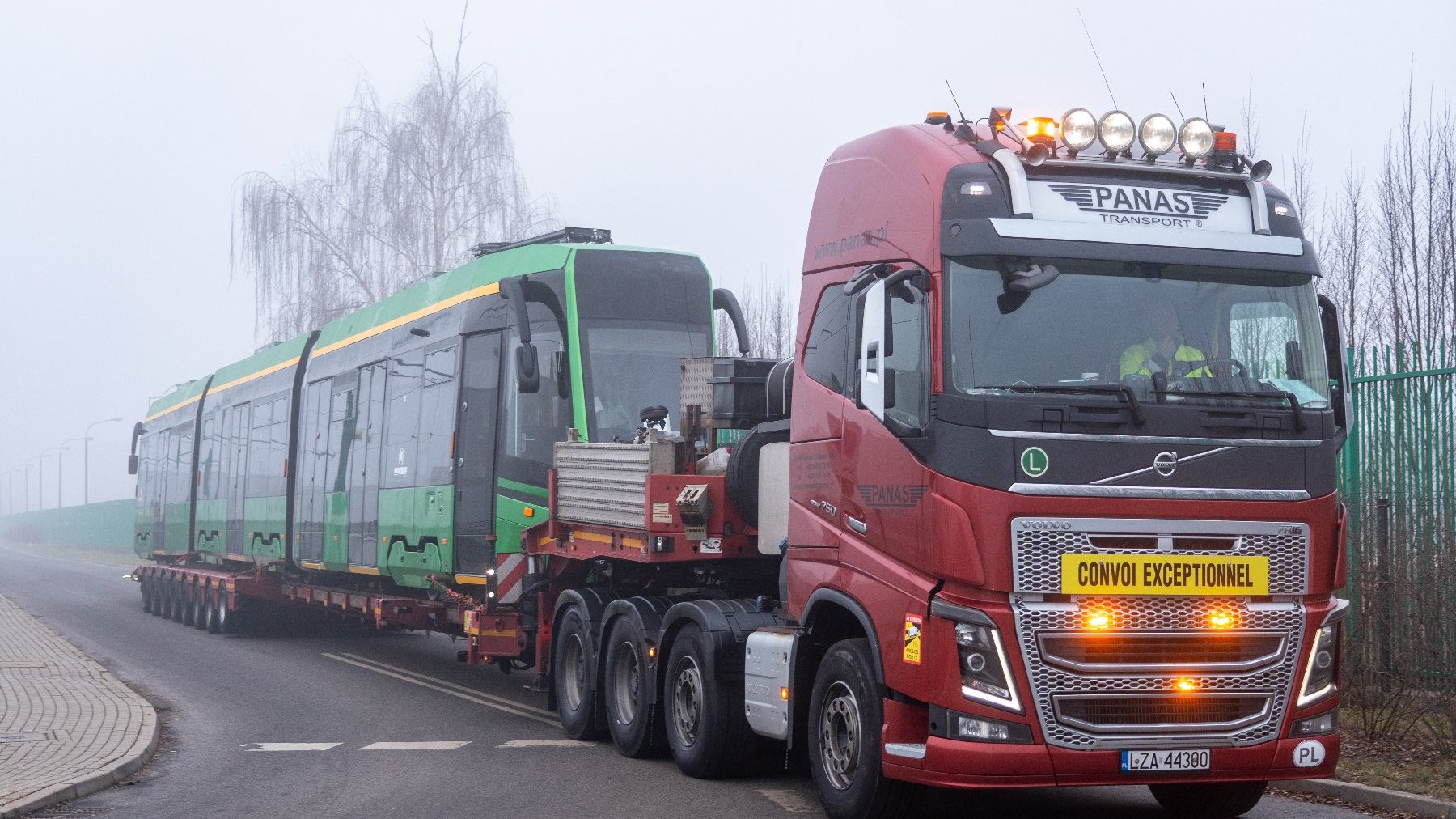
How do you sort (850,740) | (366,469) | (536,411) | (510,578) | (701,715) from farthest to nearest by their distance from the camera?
(366,469) → (536,411) → (510,578) → (701,715) → (850,740)

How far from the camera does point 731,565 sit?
35.9 feet

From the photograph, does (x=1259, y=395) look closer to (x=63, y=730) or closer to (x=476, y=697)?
(x=63, y=730)

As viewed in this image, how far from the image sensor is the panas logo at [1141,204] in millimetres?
7652

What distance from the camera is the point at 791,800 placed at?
30.5 feet

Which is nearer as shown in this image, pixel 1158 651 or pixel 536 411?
pixel 1158 651

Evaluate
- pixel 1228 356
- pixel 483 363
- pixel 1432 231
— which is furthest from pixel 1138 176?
pixel 1432 231

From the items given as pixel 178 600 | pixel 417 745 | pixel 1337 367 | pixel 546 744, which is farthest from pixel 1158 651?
pixel 178 600

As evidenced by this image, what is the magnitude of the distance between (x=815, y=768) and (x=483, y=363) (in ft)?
22.6

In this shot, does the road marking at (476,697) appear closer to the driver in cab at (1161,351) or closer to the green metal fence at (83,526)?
the driver in cab at (1161,351)

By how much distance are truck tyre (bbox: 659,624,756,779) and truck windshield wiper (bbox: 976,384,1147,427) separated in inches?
127

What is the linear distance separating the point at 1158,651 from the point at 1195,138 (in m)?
2.55

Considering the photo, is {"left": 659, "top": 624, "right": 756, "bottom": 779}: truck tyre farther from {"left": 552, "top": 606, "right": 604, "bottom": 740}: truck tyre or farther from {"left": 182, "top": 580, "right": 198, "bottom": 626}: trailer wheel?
{"left": 182, "top": 580, "right": 198, "bottom": 626}: trailer wheel

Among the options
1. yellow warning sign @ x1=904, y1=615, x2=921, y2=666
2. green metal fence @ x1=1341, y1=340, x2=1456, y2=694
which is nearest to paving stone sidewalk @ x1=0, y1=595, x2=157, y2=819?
yellow warning sign @ x1=904, y1=615, x2=921, y2=666

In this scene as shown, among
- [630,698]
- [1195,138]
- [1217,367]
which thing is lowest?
[630,698]
